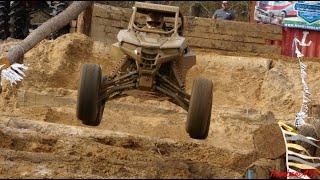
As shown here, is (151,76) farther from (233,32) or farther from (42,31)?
(233,32)

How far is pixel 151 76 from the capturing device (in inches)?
319

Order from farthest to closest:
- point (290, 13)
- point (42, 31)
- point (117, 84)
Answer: point (290, 13)
point (42, 31)
point (117, 84)

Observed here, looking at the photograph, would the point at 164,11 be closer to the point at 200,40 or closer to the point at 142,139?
the point at 142,139

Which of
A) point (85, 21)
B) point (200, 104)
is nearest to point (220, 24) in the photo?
point (85, 21)

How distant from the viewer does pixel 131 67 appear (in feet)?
28.3

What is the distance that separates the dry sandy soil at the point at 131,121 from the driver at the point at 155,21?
1.76 metres

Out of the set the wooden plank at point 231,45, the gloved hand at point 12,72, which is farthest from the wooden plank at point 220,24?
the gloved hand at point 12,72

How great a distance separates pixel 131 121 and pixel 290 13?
657cm

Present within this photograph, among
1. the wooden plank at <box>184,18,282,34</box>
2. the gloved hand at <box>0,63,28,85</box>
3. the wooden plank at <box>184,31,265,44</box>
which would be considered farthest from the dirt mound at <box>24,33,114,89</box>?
the gloved hand at <box>0,63,28,85</box>

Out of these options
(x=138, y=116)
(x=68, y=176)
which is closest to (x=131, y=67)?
(x=68, y=176)

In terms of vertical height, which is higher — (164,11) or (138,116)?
(164,11)

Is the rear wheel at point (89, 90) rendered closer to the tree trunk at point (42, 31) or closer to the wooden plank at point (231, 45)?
the tree trunk at point (42, 31)

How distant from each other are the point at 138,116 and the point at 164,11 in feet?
11.8

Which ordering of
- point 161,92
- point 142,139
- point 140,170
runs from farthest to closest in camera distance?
1. point 142,139
2. point 161,92
3. point 140,170
